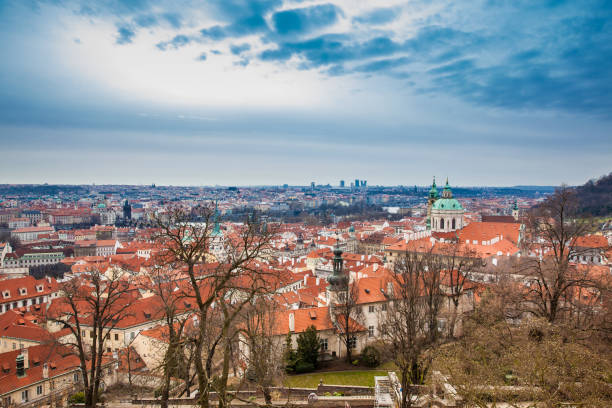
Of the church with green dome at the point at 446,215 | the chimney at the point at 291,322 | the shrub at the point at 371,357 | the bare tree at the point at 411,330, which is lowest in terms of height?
the shrub at the point at 371,357

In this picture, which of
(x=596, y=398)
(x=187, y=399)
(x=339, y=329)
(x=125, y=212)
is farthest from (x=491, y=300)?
(x=125, y=212)

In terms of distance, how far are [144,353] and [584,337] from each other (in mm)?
29362

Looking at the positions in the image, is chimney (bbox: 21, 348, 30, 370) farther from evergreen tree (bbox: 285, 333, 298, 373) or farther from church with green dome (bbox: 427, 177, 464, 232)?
church with green dome (bbox: 427, 177, 464, 232)

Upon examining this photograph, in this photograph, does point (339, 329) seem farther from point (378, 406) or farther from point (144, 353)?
point (144, 353)

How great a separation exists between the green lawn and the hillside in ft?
321

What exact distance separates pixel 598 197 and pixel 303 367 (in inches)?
5168

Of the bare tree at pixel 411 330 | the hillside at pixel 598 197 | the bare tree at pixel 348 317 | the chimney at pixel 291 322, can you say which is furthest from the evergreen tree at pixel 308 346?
the hillside at pixel 598 197

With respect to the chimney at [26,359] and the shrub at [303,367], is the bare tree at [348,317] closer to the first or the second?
the shrub at [303,367]

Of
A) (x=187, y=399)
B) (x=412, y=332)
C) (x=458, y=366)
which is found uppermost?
(x=458, y=366)

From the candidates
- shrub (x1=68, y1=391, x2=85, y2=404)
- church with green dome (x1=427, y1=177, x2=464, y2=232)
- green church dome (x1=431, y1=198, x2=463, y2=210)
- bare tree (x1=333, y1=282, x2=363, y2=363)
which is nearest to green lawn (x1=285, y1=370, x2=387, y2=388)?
bare tree (x1=333, y1=282, x2=363, y2=363)

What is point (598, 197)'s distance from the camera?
12294 cm

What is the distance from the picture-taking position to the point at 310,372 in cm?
2719

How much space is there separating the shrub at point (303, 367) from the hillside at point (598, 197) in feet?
327

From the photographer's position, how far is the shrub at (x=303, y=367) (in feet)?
88.4
